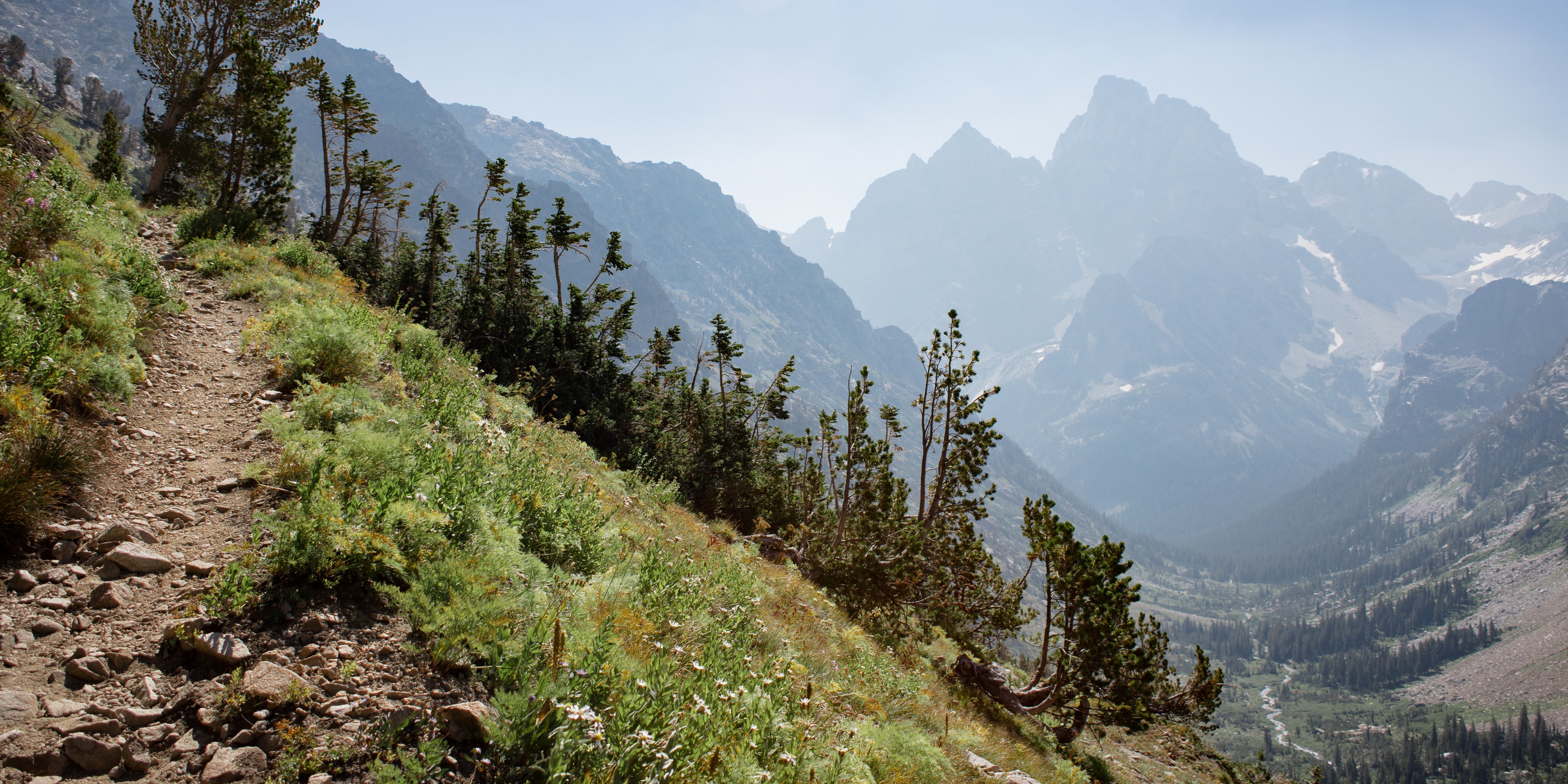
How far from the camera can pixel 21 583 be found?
162 inches

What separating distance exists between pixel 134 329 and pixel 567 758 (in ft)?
27.2

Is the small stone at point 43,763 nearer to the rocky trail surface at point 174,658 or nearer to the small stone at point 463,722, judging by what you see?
the rocky trail surface at point 174,658

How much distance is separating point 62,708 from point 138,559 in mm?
1409

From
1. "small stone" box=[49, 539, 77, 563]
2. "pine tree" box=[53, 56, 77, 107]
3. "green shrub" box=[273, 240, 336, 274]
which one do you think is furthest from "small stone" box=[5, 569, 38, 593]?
"pine tree" box=[53, 56, 77, 107]

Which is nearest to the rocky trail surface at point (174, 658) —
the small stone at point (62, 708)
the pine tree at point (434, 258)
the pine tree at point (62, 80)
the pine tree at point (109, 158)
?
the small stone at point (62, 708)

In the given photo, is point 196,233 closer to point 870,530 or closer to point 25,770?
point 25,770

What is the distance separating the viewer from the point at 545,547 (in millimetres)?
6773

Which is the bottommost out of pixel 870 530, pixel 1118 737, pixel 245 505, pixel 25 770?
pixel 1118 737

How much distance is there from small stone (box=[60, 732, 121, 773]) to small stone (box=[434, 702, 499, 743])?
1444mm

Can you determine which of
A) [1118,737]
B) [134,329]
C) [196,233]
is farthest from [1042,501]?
[196,233]

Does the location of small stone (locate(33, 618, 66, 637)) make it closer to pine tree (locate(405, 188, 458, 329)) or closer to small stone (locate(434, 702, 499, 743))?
small stone (locate(434, 702, 499, 743))

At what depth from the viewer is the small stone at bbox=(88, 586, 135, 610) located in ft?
13.6

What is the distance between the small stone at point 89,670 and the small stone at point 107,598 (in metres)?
0.51

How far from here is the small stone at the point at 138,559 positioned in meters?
4.45
